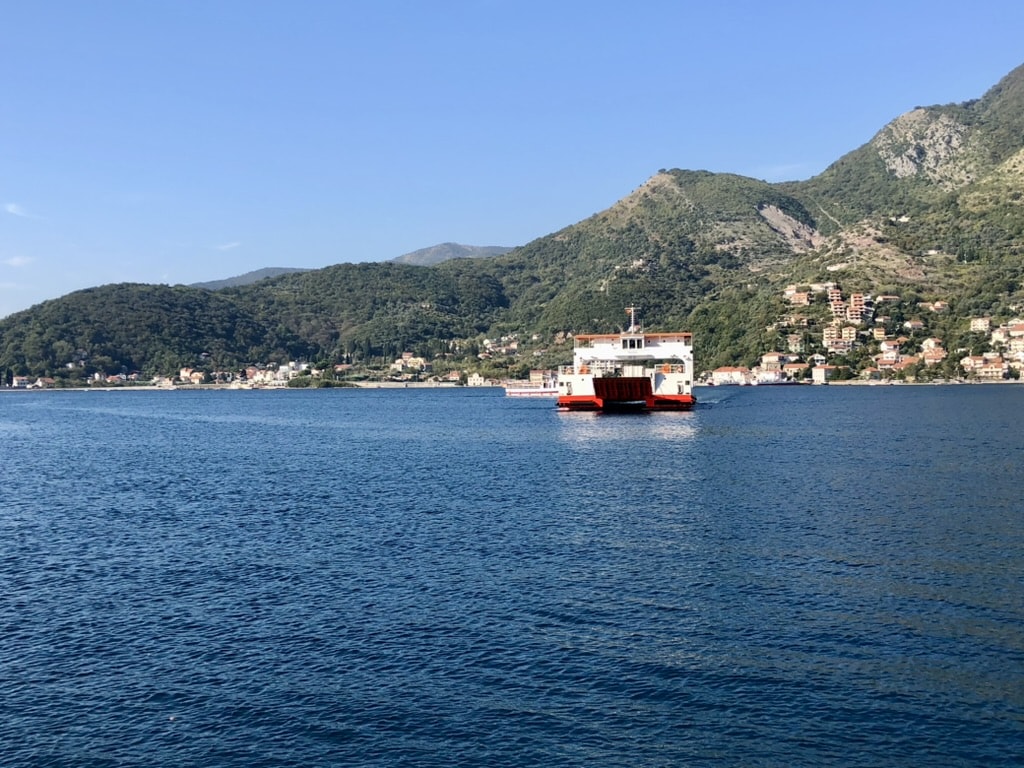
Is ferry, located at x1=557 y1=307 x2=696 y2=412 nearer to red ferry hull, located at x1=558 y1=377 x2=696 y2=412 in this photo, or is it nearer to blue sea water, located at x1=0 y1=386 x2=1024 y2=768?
red ferry hull, located at x1=558 y1=377 x2=696 y2=412

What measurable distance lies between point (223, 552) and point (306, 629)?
416 inches

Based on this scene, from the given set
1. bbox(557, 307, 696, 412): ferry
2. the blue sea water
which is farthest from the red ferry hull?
the blue sea water

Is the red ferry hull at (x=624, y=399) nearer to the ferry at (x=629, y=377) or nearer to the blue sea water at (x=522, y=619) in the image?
the ferry at (x=629, y=377)

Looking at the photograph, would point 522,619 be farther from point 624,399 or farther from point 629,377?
point 624,399

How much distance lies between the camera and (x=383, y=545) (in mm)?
32594

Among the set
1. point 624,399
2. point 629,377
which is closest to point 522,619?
point 629,377

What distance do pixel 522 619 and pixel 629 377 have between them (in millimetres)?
82727

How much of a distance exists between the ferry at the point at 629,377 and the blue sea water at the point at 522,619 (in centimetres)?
5326

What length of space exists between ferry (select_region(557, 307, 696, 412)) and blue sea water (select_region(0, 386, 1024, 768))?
53255 millimetres

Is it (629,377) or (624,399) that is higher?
(629,377)

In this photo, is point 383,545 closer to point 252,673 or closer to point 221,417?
point 252,673

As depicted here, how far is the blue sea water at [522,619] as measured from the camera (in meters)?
16.6

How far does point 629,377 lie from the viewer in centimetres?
10456

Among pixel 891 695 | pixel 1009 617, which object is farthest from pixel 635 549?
pixel 891 695
